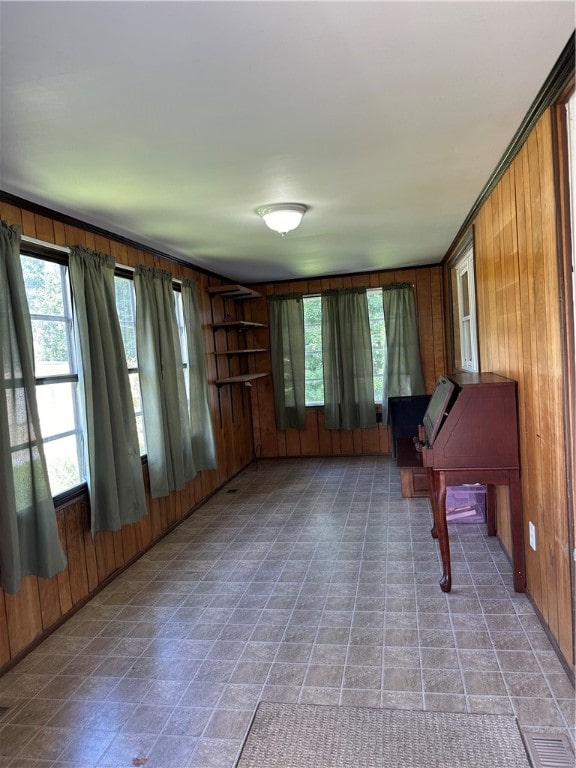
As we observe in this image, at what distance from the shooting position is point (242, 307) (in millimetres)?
6488

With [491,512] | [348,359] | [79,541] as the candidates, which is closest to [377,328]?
[348,359]

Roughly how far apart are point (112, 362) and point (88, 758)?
206cm

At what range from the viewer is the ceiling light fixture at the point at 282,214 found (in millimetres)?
3113

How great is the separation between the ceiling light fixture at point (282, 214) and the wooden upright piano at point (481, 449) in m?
1.45

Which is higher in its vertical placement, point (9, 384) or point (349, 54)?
point (349, 54)

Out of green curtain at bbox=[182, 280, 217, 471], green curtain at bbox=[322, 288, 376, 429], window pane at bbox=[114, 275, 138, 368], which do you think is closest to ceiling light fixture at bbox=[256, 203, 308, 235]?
window pane at bbox=[114, 275, 138, 368]

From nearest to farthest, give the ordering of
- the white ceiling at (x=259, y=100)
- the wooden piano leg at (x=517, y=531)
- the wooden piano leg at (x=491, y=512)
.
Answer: the white ceiling at (x=259, y=100), the wooden piano leg at (x=517, y=531), the wooden piano leg at (x=491, y=512)

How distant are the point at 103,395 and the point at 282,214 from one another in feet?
5.11

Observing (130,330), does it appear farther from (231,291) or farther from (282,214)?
(231,291)

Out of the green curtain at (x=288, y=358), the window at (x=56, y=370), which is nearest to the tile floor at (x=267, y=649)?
the window at (x=56, y=370)

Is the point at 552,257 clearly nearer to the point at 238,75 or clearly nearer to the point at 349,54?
the point at 349,54

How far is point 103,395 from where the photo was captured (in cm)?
308

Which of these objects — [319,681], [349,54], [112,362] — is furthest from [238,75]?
[319,681]

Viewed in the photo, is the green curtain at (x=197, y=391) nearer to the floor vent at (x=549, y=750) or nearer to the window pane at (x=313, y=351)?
the window pane at (x=313, y=351)
